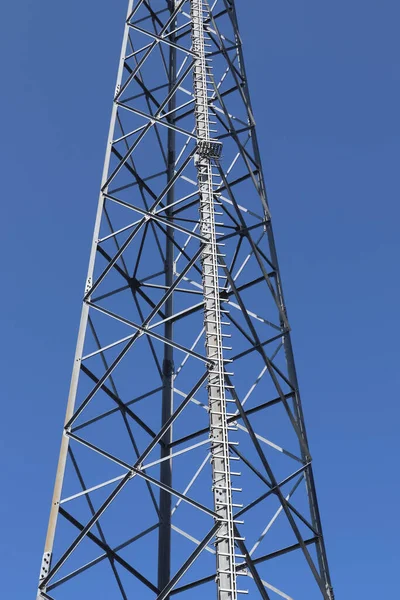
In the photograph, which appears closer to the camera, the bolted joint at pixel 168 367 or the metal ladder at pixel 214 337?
the metal ladder at pixel 214 337

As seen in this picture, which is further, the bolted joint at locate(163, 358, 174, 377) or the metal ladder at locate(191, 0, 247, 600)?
the bolted joint at locate(163, 358, 174, 377)

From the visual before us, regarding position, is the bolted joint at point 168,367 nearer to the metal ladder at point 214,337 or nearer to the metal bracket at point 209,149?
the metal ladder at point 214,337

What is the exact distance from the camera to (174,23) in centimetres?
2288

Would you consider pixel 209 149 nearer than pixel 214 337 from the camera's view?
No

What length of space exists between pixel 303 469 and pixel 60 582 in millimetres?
4940

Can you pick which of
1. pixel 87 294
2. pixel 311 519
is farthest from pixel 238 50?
pixel 311 519

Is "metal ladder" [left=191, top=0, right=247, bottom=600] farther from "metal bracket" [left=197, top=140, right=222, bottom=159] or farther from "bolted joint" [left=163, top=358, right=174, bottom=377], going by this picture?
"bolted joint" [left=163, top=358, right=174, bottom=377]

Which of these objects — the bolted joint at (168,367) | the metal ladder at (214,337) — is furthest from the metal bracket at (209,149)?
the bolted joint at (168,367)

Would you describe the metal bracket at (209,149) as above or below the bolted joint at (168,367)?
above

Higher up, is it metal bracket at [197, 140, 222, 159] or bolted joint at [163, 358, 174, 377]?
metal bracket at [197, 140, 222, 159]

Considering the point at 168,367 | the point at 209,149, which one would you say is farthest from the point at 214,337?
the point at 209,149

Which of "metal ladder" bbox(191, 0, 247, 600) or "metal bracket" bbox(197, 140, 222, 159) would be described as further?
"metal bracket" bbox(197, 140, 222, 159)

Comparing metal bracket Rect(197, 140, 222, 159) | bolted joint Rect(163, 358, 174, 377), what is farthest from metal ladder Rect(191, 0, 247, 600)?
bolted joint Rect(163, 358, 174, 377)

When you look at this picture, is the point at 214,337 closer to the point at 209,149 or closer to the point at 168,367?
the point at 168,367
